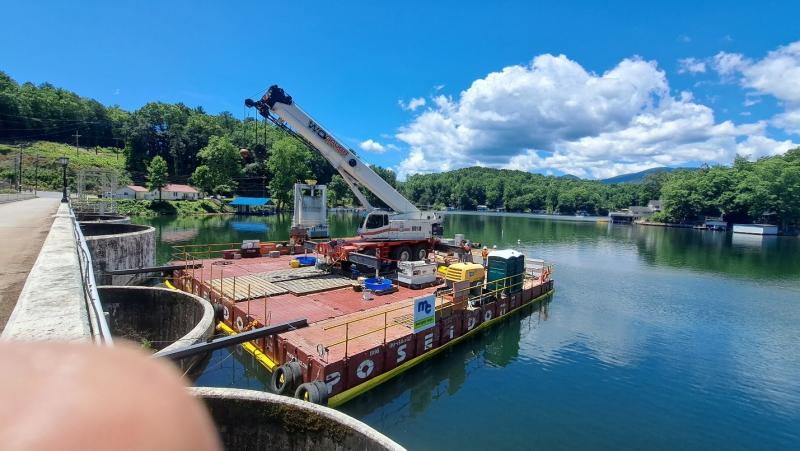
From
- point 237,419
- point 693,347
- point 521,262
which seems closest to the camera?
point 237,419

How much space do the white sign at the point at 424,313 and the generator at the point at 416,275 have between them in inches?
219

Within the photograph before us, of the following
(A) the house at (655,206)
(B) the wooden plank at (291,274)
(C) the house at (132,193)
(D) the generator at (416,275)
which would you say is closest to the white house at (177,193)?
(C) the house at (132,193)

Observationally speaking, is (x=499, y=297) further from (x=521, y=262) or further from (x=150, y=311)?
(x=150, y=311)

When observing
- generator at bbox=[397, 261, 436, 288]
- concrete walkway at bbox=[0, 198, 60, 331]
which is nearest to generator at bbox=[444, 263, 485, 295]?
generator at bbox=[397, 261, 436, 288]

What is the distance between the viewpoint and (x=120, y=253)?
1656cm

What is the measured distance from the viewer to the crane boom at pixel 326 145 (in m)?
21.7

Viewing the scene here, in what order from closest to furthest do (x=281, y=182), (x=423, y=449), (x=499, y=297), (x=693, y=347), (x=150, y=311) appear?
(x=423, y=449)
(x=150, y=311)
(x=693, y=347)
(x=499, y=297)
(x=281, y=182)

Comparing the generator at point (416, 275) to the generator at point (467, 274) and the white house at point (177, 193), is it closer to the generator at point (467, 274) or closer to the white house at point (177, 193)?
the generator at point (467, 274)

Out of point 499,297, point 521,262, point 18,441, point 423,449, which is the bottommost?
point 423,449

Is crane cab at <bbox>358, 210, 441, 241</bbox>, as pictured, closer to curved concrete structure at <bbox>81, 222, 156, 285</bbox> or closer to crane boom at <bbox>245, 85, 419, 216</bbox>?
crane boom at <bbox>245, 85, 419, 216</bbox>

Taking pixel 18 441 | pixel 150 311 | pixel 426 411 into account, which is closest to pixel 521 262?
pixel 426 411

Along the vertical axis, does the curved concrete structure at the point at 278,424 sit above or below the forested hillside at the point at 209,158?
below

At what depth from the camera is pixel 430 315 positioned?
1405cm

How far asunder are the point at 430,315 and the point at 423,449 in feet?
14.3
